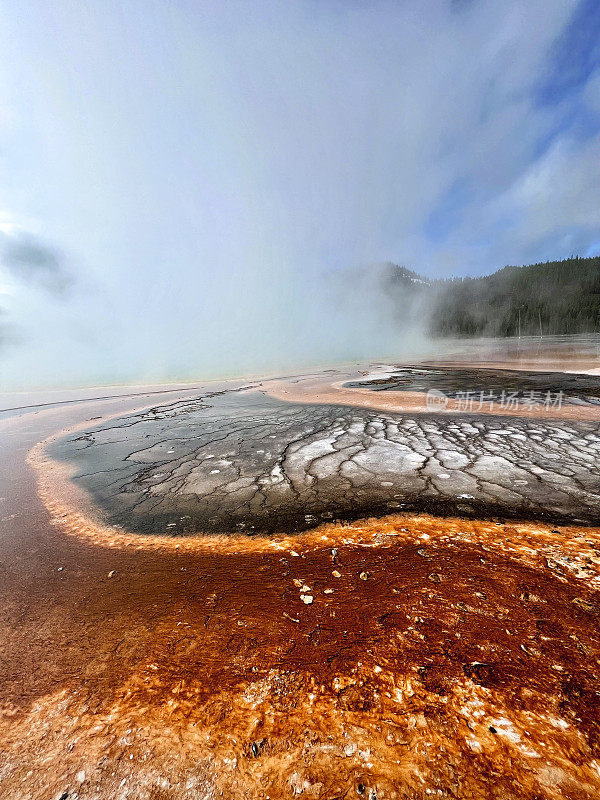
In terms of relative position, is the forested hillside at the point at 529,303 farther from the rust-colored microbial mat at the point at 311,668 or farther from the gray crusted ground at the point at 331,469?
the rust-colored microbial mat at the point at 311,668

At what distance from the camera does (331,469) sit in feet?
14.9

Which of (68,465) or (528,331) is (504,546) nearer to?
(68,465)

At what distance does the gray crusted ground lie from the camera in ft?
11.2

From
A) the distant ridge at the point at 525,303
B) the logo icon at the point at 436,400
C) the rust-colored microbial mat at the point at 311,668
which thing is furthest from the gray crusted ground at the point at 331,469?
the distant ridge at the point at 525,303

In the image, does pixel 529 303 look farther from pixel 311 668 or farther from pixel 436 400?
pixel 311 668

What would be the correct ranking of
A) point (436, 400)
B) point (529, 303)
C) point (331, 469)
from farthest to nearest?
point (529, 303) < point (436, 400) < point (331, 469)

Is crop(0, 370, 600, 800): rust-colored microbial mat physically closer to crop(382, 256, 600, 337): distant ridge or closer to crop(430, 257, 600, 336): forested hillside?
crop(382, 256, 600, 337): distant ridge

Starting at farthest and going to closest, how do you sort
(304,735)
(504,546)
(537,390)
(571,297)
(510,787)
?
(571,297), (537,390), (504,546), (304,735), (510,787)

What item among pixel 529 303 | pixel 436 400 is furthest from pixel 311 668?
pixel 529 303

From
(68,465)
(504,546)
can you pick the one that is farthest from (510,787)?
(68,465)

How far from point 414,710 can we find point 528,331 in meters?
98.6

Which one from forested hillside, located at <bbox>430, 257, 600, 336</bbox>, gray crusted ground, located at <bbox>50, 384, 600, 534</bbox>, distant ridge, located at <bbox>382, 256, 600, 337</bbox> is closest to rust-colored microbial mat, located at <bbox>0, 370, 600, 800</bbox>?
gray crusted ground, located at <bbox>50, 384, 600, 534</bbox>

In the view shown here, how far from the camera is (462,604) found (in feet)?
6.54

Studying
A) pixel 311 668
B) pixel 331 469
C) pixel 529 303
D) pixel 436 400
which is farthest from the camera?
pixel 529 303
